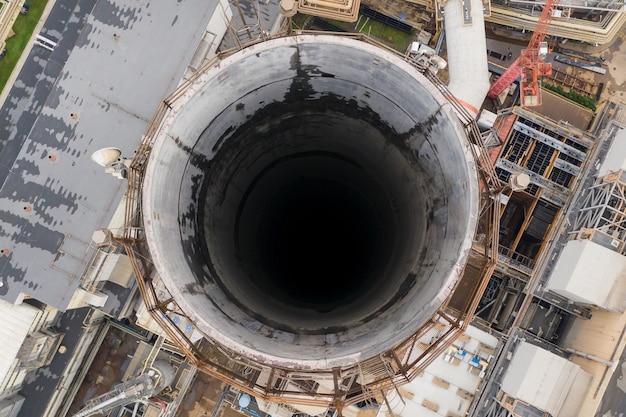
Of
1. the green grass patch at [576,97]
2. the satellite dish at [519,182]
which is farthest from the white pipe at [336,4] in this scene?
the satellite dish at [519,182]

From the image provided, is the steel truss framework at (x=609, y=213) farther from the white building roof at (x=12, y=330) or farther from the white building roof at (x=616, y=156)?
the white building roof at (x=12, y=330)

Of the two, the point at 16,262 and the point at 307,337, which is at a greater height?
the point at 307,337

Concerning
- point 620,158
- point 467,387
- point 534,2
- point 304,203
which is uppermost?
point 534,2

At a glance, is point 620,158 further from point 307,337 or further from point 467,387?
point 307,337

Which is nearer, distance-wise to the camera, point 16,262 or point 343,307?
point 343,307

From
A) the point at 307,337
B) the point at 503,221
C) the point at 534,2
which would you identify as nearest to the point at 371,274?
the point at 307,337

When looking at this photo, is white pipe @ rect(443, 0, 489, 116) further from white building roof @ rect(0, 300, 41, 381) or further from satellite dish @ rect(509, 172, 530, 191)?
white building roof @ rect(0, 300, 41, 381)

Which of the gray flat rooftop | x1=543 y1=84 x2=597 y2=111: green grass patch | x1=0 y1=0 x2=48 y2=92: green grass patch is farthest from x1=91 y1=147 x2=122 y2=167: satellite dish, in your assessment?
x1=543 y1=84 x2=597 y2=111: green grass patch

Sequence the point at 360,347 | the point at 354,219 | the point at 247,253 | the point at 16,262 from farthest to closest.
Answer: the point at 16,262
the point at 354,219
the point at 247,253
the point at 360,347
